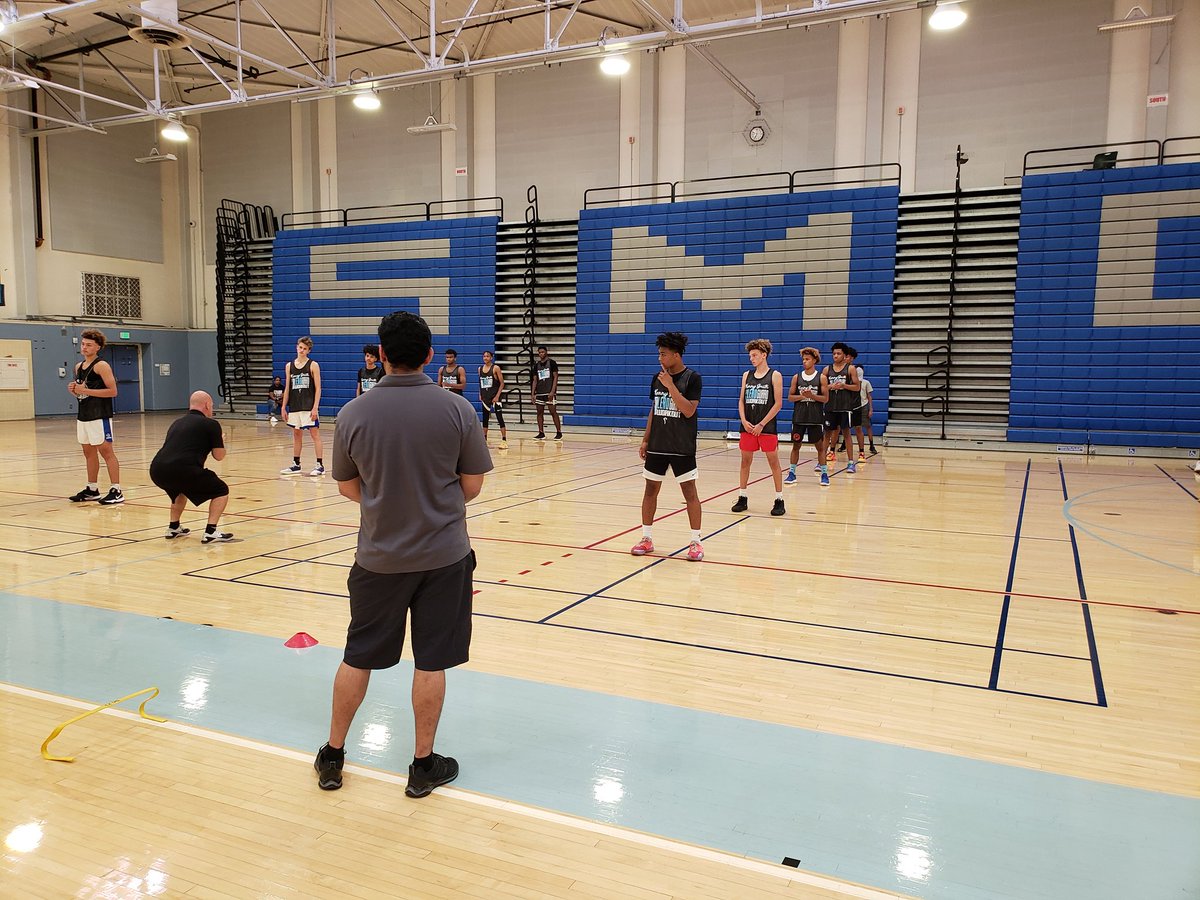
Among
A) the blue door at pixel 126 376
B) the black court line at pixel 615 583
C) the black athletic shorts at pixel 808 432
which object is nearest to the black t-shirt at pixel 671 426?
the black court line at pixel 615 583

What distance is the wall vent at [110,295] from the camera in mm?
21562

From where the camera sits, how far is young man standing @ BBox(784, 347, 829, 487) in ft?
31.3

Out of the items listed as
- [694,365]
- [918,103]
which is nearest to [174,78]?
[694,365]

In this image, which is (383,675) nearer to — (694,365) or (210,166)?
(694,365)

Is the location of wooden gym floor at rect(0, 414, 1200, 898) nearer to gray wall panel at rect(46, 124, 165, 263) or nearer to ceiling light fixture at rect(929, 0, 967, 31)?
ceiling light fixture at rect(929, 0, 967, 31)

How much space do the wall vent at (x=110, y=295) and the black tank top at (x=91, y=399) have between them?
16.2 meters

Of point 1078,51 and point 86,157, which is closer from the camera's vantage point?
point 1078,51

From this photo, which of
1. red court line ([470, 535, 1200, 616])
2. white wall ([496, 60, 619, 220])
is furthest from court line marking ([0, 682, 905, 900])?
white wall ([496, 60, 619, 220])

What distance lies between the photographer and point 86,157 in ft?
70.1

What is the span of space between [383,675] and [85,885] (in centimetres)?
159

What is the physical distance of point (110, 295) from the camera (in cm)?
2217

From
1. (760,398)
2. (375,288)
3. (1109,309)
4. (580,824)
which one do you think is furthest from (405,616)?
(375,288)

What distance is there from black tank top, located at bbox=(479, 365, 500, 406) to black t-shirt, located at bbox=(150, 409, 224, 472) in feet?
30.0

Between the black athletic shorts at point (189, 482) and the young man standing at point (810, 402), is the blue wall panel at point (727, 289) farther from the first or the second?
the black athletic shorts at point (189, 482)
